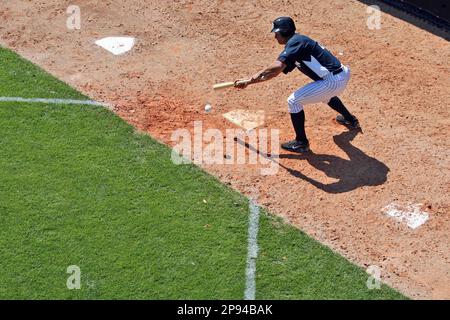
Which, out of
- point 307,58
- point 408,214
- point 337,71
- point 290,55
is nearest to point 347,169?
point 408,214

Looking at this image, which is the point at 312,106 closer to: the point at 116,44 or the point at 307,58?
the point at 307,58

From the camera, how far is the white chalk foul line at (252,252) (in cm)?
855

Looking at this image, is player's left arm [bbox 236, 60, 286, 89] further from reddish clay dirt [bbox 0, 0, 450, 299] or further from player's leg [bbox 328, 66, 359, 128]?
reddish clay dirt [bbox 0, 0, 450, 299]

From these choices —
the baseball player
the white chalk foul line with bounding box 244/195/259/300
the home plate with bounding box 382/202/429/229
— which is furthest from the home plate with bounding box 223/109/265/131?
the home plate with bounding box 382/202/429/229

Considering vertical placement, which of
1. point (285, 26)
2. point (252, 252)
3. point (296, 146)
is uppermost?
point (285, 26)

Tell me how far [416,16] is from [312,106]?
3.57m

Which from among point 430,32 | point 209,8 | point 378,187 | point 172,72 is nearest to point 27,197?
point 172,72

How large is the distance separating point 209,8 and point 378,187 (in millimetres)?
5442

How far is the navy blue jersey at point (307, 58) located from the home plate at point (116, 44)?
11.6 ft

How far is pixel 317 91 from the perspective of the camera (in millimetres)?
10398

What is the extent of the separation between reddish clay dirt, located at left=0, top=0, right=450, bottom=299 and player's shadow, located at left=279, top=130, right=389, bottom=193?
0.02m

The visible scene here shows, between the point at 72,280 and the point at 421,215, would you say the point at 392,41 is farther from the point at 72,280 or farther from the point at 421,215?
the point at 72,280

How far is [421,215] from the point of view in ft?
31.6

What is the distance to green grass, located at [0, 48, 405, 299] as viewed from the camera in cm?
858
